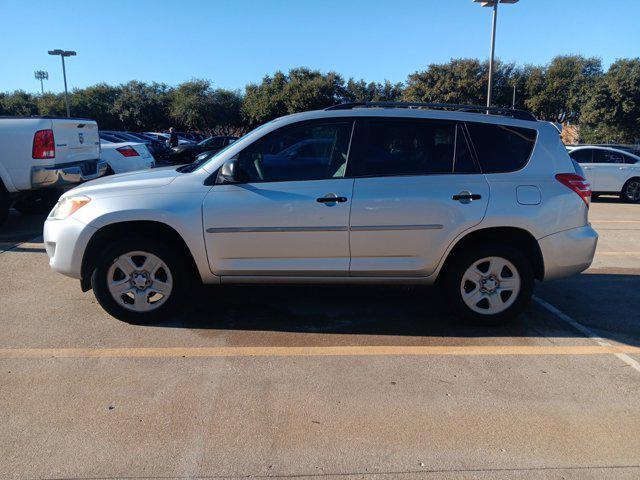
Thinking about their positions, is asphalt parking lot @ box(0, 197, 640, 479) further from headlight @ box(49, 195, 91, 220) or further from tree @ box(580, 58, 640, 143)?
tree @ box(580, 58, 640, 143)

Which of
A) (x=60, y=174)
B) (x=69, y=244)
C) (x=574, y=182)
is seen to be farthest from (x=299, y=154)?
(x=60, y=174)

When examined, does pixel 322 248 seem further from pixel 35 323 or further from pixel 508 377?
pixel 35 323

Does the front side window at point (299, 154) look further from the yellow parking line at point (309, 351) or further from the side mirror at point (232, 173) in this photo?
the yellow parking line at point (309, 351)

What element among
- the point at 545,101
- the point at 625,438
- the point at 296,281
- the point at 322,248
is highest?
the point at 545,101

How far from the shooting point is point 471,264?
14.2ft

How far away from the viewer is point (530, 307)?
500 centimetres

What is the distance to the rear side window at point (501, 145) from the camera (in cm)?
432

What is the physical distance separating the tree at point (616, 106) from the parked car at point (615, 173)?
67.7 feet

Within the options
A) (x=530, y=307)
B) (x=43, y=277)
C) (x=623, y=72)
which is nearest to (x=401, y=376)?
(x=530, y=307)

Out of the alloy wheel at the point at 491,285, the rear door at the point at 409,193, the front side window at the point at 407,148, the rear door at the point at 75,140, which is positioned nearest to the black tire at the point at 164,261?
the rear door at the point at 409,193

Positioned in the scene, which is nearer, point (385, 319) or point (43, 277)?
point (385, 319)

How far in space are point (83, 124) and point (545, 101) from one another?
39449 mm

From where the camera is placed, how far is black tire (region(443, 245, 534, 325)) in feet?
14.1

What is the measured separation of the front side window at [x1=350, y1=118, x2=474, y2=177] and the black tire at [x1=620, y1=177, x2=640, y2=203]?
1210 centimetres
